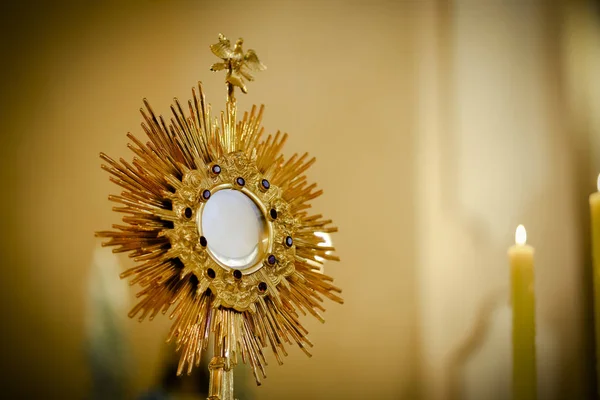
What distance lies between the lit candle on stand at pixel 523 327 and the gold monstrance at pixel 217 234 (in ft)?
1.12

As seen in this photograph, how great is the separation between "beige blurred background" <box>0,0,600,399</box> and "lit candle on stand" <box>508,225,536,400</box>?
0.86ft

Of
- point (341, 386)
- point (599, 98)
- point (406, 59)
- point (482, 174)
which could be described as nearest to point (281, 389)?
point (341, 386)

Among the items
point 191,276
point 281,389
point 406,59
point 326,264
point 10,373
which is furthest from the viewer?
point 406,59

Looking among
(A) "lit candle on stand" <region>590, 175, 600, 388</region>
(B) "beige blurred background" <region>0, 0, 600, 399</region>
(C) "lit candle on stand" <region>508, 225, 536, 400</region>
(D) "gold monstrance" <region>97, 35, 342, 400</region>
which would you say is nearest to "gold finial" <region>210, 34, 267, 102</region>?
(D) "gold monstrance" <region>97, 35, 342, 400</region>

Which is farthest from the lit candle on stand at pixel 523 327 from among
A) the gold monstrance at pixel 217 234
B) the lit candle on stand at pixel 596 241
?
the gold monstrance at pixel 217 234

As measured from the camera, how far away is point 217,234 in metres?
0.95

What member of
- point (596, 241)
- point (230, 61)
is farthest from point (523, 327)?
point (230, 61)

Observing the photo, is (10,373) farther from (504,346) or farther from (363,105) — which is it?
(504,346)

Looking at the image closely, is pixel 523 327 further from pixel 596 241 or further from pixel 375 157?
pixel 375 157

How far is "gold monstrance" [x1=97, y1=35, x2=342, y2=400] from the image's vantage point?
907 millimetres

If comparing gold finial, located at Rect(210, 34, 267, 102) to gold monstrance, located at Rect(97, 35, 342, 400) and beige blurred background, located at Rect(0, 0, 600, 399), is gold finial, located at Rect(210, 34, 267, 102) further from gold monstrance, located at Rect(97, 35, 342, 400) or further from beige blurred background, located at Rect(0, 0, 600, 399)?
beige blurred background, located at Rect(0, 0, 600, 399)

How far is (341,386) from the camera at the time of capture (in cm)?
133

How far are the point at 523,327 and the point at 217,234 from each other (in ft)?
1.78

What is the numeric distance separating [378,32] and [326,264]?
0.49 metres
